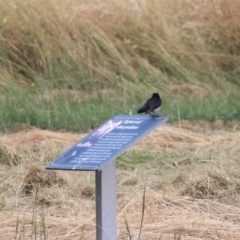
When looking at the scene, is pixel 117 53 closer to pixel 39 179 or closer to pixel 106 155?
pixel 39 179

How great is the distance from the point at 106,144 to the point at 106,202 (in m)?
0.27

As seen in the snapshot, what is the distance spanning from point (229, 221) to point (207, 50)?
22.7 feet

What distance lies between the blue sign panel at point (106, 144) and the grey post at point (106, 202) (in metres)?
0.11

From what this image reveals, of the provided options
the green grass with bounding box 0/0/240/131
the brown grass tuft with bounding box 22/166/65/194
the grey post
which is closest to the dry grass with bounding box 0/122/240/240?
the brown grass tuft with bounding box 22/166/65/194

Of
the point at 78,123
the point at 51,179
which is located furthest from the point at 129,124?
the point at 78,123

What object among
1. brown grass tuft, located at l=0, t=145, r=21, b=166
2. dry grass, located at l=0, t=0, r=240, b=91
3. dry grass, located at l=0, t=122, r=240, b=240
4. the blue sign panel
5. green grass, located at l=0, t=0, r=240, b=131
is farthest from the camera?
dry grass, located at l=0, t=0, r=240, b=91

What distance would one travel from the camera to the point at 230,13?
12.9 metres

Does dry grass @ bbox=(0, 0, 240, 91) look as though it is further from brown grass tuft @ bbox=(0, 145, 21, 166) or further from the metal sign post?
the metal sign post

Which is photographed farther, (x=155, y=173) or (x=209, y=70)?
(x=209, y=70)

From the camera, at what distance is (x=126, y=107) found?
33.6 ft

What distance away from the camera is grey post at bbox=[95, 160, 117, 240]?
450 centimetres

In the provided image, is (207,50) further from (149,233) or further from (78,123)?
(149,233)

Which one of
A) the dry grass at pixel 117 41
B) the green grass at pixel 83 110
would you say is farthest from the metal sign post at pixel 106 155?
the dry grass at pixel 117 41

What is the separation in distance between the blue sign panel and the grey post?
106 millimetres
